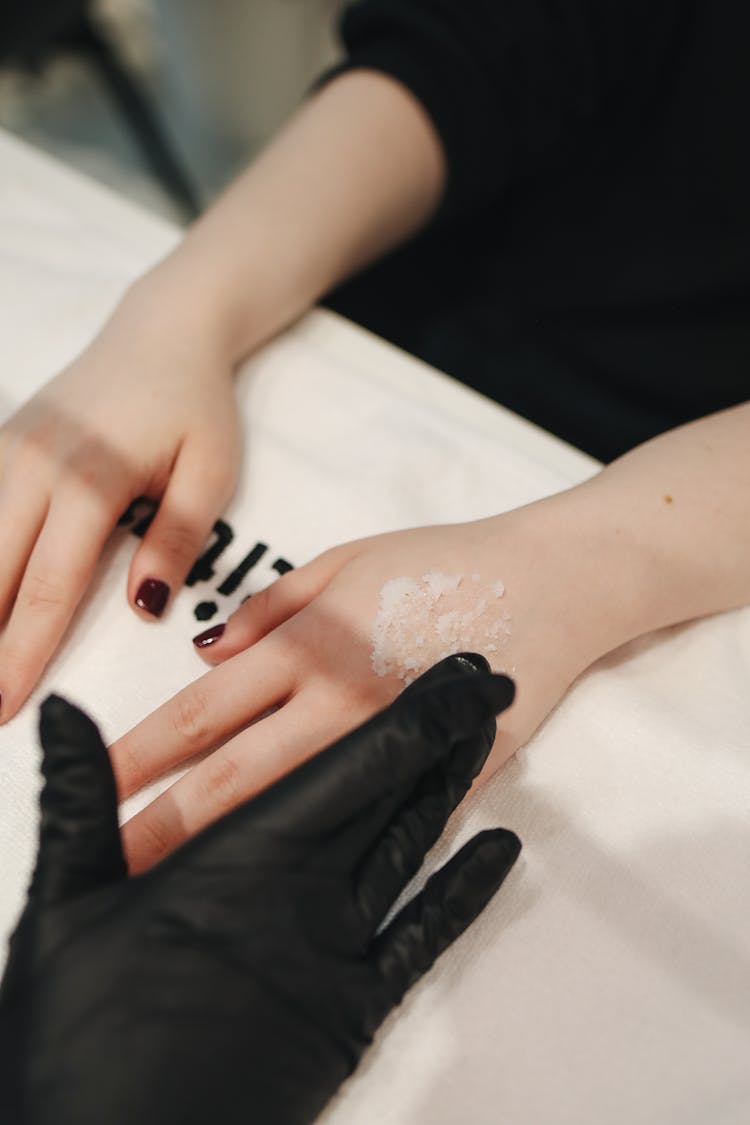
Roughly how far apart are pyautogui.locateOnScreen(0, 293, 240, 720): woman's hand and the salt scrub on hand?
172 mm

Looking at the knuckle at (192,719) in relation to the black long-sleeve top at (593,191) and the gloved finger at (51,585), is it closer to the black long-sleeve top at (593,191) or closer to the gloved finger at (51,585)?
the gloved finger at (51,585)

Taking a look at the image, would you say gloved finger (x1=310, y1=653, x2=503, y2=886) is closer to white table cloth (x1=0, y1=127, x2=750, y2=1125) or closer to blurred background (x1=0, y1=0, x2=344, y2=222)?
white table cloth (x1=0, y1=127, x2=750, y2=1125)

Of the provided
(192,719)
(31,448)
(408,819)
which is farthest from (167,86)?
(408,819)

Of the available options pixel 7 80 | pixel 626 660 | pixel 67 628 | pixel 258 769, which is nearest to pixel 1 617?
pixel 67 628

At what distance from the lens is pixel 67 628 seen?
0.59 meters

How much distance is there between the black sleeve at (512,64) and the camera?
2.57 feet

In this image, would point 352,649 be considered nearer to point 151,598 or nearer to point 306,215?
point 151,598

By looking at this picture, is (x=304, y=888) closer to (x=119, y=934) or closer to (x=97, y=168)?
(x=119, y=934)

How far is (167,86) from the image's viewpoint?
6.61 ft

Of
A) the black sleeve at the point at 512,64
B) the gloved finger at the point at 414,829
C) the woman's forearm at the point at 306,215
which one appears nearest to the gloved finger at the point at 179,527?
the woman's forearm at the point at 306,215

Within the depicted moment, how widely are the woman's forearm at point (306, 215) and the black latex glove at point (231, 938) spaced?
1.39 ft

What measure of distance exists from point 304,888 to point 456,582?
231 mm

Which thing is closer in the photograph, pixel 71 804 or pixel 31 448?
pixel 71 804

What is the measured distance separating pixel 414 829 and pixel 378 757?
7 cm
